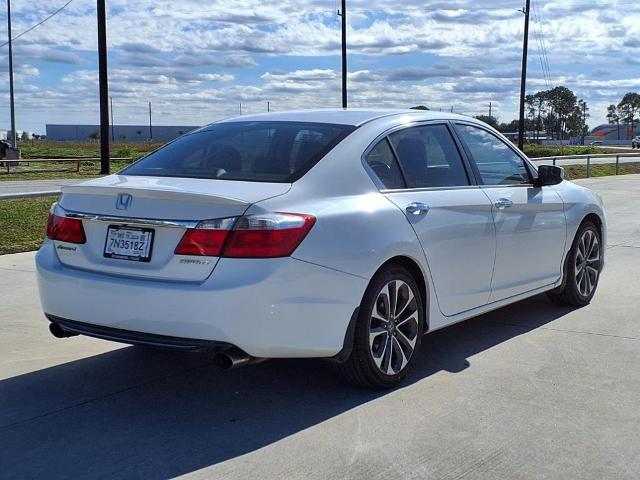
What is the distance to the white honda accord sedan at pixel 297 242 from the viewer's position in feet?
13.5

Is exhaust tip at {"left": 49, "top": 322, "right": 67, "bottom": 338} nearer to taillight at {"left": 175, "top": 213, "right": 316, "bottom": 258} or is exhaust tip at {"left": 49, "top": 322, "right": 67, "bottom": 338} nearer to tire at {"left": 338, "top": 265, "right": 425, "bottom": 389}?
taillight at {"left": 175, "top": 213, "right": 316, "bottom": 258}

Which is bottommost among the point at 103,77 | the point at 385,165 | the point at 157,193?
the point at 157,193

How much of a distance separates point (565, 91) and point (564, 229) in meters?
128

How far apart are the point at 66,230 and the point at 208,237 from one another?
1029mm

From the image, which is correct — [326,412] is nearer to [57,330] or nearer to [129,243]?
[129,243]

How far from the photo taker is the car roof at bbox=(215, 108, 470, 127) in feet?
17.2

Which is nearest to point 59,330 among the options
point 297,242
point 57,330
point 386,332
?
point 57,330

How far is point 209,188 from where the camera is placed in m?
4.36

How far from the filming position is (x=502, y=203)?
5.74 meters

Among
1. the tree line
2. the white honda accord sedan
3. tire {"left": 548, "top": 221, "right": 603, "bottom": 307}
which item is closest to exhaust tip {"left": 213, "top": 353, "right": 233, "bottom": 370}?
the white honda accord sedan

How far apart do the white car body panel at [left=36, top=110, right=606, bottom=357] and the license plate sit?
0.04m

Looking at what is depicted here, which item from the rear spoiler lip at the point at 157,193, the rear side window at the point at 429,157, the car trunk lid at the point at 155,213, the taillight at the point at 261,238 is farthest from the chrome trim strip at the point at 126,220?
the rear side window at the point at 429,157

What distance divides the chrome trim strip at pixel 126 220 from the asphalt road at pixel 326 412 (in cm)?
103

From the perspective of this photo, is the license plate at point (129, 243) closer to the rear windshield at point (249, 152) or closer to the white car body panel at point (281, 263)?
the white car body panel at point (281, 263)
